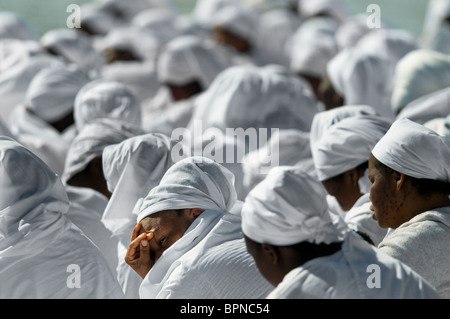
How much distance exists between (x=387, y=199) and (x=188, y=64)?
3.88 metres

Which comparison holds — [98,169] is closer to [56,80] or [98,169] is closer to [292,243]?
[56,80]

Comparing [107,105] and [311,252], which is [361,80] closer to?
[107,105]

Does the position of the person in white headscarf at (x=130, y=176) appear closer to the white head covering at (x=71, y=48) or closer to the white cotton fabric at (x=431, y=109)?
the white cotton fabric at (x=431, y=109)

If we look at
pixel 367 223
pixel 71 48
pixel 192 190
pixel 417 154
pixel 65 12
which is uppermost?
pixel 417 154

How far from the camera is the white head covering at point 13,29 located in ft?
27.3

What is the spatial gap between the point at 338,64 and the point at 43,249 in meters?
3.38

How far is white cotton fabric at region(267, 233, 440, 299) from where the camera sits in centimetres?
202

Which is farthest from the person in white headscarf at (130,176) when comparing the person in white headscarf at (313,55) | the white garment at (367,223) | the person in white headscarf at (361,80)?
the person in white headscarf at (313,55)

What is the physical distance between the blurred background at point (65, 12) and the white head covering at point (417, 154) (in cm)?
853

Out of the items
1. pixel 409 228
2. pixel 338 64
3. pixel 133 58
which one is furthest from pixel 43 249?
pixel 133 58

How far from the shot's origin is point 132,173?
3.37 meters

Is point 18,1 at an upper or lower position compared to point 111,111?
lower

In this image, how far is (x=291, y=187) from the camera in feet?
6.82

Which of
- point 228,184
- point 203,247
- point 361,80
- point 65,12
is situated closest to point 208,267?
point 203,247
